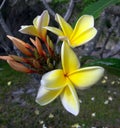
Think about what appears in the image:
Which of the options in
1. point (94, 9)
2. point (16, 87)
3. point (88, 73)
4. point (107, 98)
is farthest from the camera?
point (16, 87)

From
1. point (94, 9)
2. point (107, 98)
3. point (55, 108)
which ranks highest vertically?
point (94, 9)

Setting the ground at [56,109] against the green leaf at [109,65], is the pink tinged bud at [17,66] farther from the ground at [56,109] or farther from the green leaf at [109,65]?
the ground at [56,109]

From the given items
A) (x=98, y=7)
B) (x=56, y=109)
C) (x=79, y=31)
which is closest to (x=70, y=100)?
(x=79, y=31)

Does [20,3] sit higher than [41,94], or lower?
lower

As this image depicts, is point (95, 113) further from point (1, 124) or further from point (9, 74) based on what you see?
point (9, 74)

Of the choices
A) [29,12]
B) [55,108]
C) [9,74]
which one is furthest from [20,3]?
[55,108]

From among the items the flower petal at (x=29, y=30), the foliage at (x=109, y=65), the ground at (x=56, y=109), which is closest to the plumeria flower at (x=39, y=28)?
the flower petal at (x=29, y=30)

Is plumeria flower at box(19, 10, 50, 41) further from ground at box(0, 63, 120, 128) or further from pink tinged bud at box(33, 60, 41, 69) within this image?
ground at box(0, 63, 120, 128)
